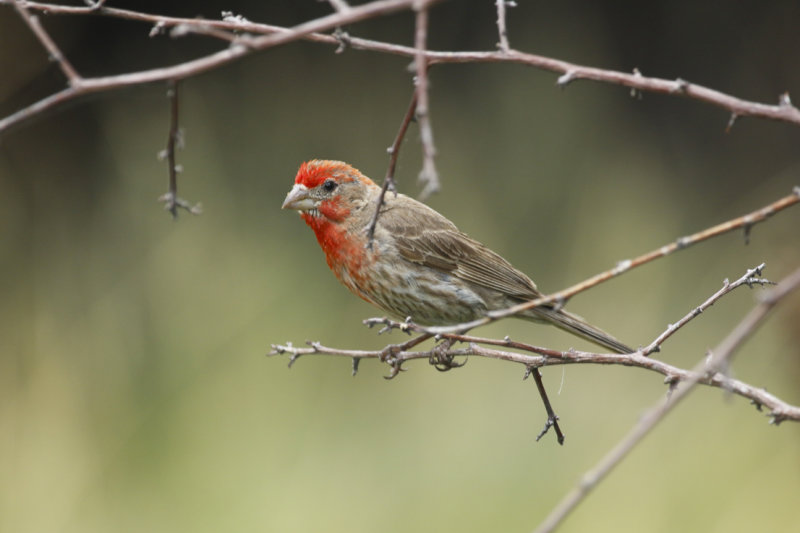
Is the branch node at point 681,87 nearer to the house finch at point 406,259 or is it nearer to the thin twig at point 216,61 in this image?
the thin twig at point 216,61

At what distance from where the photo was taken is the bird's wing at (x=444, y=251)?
3697 millimetres

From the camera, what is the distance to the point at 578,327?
3.52m

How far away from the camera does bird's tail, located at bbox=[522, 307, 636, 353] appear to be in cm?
347

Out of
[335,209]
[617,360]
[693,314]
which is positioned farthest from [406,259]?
[617,360]

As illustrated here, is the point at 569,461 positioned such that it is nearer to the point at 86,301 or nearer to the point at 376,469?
the point at 376,469

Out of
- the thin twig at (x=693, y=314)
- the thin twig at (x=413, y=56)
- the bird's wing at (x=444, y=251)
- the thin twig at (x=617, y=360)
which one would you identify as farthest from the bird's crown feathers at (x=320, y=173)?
the thin twig at (x=693, y=314)

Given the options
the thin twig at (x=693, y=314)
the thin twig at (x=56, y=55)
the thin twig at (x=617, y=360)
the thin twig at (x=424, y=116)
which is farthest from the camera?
the thin twig at (x=693, y=314)

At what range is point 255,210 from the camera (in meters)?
5.80

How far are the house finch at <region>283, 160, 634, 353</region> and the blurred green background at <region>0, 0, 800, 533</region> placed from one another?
152 centimetres

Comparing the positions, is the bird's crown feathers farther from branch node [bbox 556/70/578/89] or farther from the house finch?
branch node [bbox 556/70/578/89]

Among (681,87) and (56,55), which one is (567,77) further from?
(56,55)

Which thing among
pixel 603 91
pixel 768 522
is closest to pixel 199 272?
pixel 603 91

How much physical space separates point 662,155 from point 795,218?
3.56 ft

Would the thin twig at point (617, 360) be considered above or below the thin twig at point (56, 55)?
below
